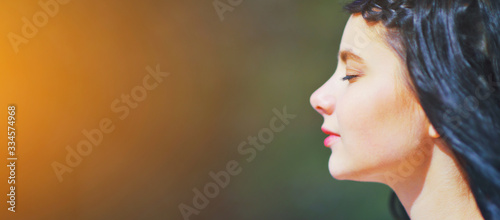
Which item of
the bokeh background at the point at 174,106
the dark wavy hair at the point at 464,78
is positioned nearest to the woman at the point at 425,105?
the dark wavy hair at the point at 464,78

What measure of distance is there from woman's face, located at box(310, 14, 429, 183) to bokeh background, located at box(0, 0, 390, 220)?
2.91 ft

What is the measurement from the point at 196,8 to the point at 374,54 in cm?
110

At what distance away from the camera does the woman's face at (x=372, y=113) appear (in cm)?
96

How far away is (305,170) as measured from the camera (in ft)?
6.82

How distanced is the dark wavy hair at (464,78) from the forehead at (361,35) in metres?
0.05

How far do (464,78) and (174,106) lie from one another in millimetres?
1240

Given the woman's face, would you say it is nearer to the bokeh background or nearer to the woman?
the woman

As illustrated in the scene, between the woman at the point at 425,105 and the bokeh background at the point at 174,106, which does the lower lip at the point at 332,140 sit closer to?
the woman at the point at 425,105

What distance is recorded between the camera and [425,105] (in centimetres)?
94

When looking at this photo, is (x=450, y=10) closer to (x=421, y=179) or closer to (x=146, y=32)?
(x=421, y=179)

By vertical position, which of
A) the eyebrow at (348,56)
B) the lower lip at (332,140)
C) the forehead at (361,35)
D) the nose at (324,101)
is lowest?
the lower lip at (332,140)

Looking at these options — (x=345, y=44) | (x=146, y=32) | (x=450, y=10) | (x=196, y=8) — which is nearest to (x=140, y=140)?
(x=146, y=32)

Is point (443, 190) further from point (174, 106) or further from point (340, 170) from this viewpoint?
point (174, 106)

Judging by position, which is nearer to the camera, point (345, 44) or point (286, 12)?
point (345, 44)
